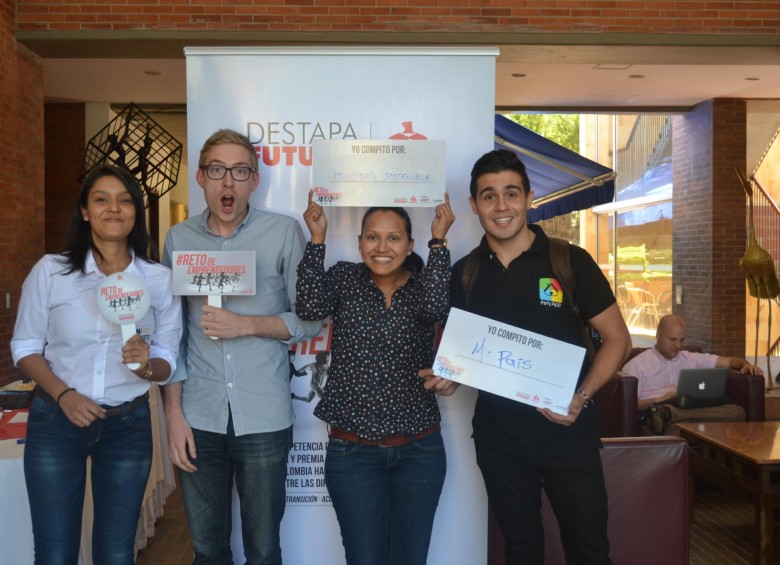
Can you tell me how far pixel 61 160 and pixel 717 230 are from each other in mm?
8322

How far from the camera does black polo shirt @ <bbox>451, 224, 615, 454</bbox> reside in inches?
89.4

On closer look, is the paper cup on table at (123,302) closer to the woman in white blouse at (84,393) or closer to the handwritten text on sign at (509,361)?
the woman in white blouse at (84,393)

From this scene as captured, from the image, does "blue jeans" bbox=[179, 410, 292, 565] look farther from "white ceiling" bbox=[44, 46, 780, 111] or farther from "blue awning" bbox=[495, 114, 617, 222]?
"white ceiling" bbox=[44, 46, 780, 111]

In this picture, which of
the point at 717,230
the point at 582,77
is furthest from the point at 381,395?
the point at 717,230

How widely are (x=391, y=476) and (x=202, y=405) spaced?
0.66 metres

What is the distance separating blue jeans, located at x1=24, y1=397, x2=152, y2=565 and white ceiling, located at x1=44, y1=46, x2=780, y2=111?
520 centimetres

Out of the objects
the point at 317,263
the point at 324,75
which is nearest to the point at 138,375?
the point at 317,263

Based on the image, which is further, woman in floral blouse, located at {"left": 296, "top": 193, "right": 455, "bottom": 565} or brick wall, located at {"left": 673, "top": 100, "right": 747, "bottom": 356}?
brick wall, located at {"left": 673, "top": 100, "right": 747, "bottom": 356}

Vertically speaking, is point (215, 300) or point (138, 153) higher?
point (138, 153)

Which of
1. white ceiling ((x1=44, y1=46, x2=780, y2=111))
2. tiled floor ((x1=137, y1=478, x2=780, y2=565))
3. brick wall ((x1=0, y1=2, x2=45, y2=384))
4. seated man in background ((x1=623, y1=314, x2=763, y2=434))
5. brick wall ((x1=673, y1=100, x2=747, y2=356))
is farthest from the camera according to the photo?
brick wall ((x1=673, y1=100, x2=747, y2=356))

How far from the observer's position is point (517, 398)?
221 centimetres

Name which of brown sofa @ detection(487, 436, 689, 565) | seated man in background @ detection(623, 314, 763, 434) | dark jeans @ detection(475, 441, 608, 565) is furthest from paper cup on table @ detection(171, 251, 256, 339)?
seated man in background @ detection(623, 314, 763, 434)

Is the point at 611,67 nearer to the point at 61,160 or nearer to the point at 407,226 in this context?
the point at 407,226

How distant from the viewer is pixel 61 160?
8883 mm
